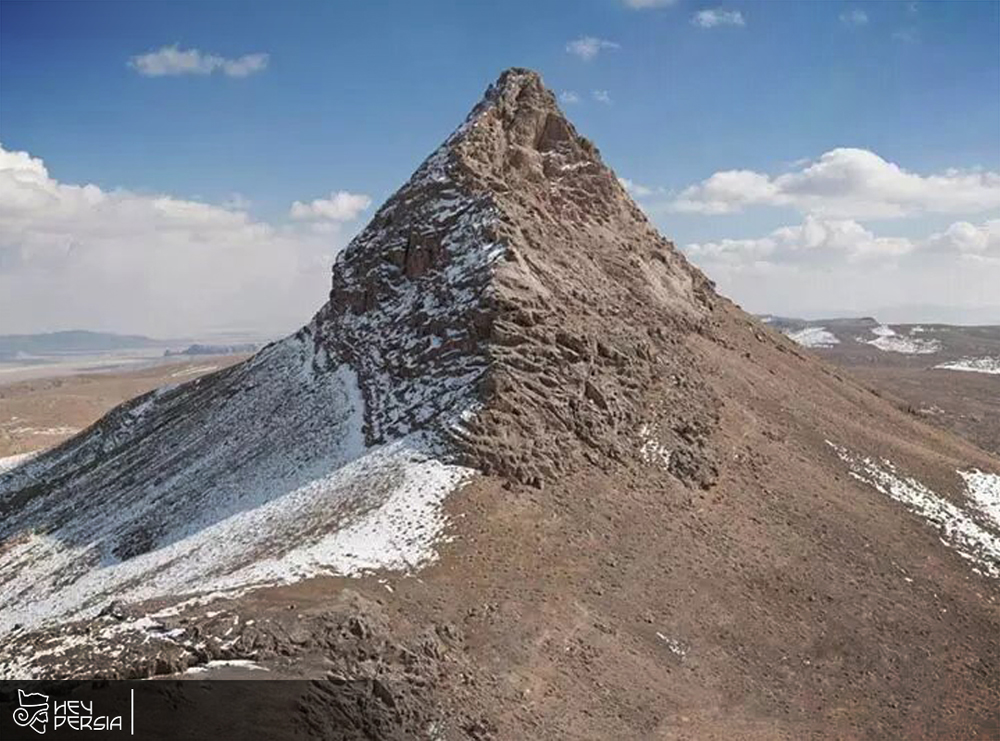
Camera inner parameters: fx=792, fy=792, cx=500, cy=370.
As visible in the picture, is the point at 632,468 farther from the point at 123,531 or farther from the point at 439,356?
the point at 123,531

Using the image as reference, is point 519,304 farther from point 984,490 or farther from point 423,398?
point 984,490

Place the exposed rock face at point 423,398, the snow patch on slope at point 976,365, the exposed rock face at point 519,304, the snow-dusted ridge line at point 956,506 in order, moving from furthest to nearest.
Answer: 1. the snow patch on slope at point 976,365
2. the snow-dusted ridge line at point 956,506
3. the exposed rock face at point 519,304
4. the exposed rock face at point 423,398

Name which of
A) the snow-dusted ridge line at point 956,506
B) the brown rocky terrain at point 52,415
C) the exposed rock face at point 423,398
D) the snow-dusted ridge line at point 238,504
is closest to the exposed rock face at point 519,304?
the exposed rock face at point 423,398

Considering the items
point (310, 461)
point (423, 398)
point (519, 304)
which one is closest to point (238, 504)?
point (310, 461)

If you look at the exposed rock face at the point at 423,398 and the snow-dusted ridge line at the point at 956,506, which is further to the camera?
the snow-dusted ridge line at the point at 956,506

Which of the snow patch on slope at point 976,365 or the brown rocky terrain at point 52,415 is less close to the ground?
the snow patch on slope at point 976,365

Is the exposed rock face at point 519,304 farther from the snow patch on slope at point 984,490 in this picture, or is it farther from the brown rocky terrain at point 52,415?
the brown rocky terrain at point 52,415

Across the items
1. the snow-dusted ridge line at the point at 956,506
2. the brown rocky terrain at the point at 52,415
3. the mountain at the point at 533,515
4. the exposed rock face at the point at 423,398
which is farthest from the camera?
the brown rocky terrain at the point at 52,415

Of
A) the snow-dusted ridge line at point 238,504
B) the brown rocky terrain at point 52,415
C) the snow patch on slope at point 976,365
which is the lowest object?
the brown rocky terrain at point 52,415
